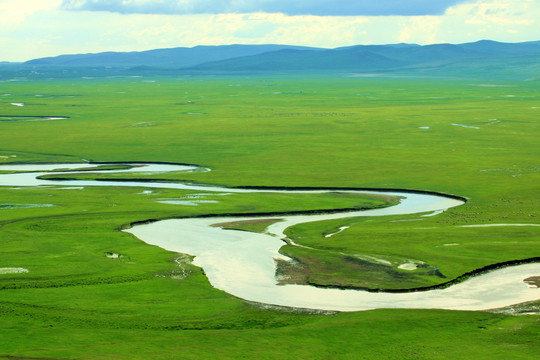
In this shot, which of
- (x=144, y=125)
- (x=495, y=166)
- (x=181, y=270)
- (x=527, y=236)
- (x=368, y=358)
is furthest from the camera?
(x=144, y=125)

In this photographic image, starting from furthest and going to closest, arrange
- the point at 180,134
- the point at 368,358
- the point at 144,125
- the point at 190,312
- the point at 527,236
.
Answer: the point at 144,125
the point at 180,134
the point at 527,236
the point at 190,312
the point at 368,358

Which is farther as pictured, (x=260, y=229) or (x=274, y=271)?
(x=260, y=229)

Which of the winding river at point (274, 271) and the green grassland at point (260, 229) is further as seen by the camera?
the winding river at point (274, 271)

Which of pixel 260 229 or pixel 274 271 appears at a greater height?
pixel 274 271

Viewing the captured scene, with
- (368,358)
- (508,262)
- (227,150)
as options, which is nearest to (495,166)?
(227,150)

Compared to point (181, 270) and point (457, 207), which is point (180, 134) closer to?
point (457, 207)
